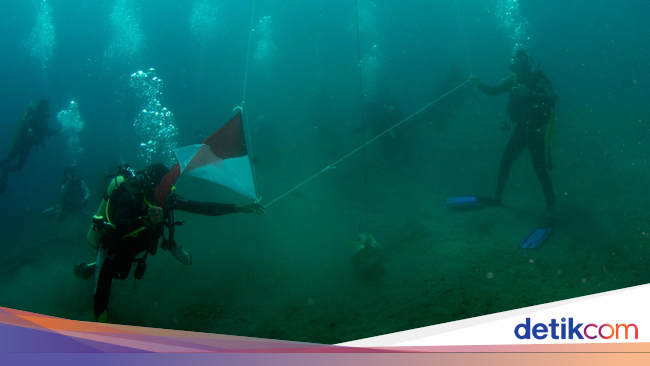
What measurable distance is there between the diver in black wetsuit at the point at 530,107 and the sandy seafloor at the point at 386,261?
1236 millimetres

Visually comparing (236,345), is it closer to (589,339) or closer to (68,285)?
(589,339)

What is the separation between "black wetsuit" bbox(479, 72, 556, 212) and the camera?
5.97m

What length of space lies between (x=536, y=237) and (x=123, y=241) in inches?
256

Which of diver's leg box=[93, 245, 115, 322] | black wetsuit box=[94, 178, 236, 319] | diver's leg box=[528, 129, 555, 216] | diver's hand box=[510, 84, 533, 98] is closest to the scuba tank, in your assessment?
black wetsuit box=[94, 178, 236, 319]

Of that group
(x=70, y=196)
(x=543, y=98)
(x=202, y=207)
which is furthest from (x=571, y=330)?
(x=70, y=196)

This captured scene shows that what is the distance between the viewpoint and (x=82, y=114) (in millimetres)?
55875

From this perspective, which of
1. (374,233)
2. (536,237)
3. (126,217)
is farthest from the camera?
(374,233)

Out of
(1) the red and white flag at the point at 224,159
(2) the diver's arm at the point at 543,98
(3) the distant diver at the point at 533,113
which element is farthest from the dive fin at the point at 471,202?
(1) the red and white flag at the point at 224,159

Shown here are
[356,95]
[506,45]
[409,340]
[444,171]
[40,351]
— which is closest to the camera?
[40,351]

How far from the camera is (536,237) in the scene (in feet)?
18.0

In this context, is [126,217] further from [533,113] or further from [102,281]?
[533,113]

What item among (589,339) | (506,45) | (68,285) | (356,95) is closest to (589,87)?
(506,45)

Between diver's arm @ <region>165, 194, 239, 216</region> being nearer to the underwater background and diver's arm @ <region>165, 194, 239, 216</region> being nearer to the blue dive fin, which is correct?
the underwater background

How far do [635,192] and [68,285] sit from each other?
13.6m
